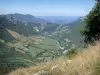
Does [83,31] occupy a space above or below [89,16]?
below

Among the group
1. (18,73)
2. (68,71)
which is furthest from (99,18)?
(68,71)

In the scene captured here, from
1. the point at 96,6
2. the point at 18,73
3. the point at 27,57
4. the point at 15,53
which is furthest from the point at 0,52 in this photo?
the point at 18,73

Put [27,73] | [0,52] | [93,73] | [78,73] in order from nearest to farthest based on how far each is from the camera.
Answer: [93,73] → [78,73] → [27,73] → [0,52]

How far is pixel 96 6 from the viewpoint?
26.9m

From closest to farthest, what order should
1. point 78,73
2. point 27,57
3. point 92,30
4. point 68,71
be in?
point 78,73 → point 68,71 → point 92,30 → point 27,57

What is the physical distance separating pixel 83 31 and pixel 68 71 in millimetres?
18764

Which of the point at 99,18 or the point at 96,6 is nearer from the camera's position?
the point at 99,18

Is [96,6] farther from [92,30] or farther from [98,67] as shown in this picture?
[98,67]

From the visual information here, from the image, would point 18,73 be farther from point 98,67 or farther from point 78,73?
point 98,67

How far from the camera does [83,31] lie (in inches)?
1023

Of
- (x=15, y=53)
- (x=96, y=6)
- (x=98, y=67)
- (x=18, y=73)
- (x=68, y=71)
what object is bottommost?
(x=15, y=53)

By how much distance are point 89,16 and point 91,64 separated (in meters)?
20.2

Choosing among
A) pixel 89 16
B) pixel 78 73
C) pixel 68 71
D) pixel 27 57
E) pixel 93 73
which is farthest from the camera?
pixel 27 57

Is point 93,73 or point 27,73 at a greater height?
point 93,73
